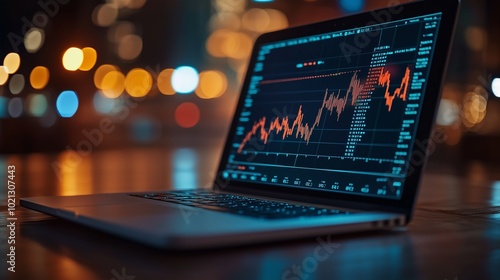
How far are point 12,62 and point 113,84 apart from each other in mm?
2216

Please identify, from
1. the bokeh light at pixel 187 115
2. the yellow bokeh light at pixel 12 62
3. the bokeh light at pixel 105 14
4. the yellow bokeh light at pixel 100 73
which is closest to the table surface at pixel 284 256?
the yellow bokeh light at pixel 12 62

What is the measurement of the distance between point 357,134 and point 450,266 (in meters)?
0.30

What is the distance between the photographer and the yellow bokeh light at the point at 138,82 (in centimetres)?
601

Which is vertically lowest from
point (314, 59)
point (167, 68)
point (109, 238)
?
point (109, 238)

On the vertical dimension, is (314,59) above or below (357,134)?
above

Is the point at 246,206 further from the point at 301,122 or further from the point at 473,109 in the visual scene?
the point at 473,109

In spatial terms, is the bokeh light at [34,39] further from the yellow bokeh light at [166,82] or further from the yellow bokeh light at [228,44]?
the yellow bokeh light at [228,44]

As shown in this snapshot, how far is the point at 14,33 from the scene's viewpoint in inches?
129

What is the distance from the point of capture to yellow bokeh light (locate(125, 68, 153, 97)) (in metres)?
6.01

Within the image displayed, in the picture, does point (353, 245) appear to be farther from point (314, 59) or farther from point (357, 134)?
point (314, 59)

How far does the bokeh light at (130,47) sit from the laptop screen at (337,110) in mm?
5009

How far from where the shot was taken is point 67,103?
4410 mm

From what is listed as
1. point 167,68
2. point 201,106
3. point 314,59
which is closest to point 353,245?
point 314,59

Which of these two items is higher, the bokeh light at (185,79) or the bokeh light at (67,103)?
the bokeh light at (185,79)
